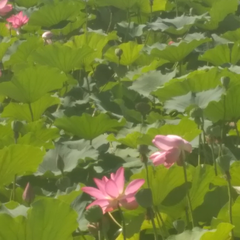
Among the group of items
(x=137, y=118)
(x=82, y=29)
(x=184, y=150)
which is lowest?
(x=82, y=29)

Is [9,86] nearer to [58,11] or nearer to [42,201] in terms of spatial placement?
[42,201]

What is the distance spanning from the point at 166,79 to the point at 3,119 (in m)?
0.42

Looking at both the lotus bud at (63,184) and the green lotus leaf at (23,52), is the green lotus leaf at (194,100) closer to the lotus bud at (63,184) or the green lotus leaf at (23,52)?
the lotus bud at (63,184)

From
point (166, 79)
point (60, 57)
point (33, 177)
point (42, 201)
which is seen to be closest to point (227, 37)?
point (166, 79)

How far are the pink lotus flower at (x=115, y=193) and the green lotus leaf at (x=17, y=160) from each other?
19 cm

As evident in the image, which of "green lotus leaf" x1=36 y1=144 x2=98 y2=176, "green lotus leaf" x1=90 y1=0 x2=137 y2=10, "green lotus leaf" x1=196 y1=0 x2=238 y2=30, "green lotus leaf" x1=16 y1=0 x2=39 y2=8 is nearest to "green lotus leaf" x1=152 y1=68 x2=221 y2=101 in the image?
"green lotus leaf" x1=36 y1=144 x2=98 y2=176

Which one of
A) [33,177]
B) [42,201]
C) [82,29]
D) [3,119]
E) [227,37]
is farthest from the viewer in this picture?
[82,29]

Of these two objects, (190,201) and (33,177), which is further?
(33,177)

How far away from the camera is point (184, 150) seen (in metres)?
0.91

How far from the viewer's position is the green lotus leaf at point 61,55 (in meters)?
1.54

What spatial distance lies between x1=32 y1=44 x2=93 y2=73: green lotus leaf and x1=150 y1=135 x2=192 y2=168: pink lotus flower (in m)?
0.68

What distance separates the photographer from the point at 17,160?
0.99 m

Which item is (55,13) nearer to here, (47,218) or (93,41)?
(93,41)

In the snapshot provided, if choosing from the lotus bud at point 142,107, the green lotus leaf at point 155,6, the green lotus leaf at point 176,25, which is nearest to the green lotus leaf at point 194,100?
the lotus bud at point 142,107
